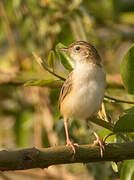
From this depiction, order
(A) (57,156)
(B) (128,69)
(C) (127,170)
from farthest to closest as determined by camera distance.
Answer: (B) (128,69) < (C) (127,170) < (A) (57,156)

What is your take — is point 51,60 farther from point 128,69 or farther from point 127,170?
point 127,170

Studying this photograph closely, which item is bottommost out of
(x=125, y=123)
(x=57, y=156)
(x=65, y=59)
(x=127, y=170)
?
(x=127, y=170)

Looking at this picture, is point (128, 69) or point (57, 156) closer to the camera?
point (57, 156)

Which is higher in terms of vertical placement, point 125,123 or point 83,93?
point 83,93

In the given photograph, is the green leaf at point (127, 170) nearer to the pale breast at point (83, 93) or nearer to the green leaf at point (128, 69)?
the green leaf at point (128, 69)

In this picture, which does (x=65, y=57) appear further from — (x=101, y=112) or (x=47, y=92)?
(x=47, y=92)

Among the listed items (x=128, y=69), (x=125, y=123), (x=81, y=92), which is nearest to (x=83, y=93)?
(x=81, y=92)
